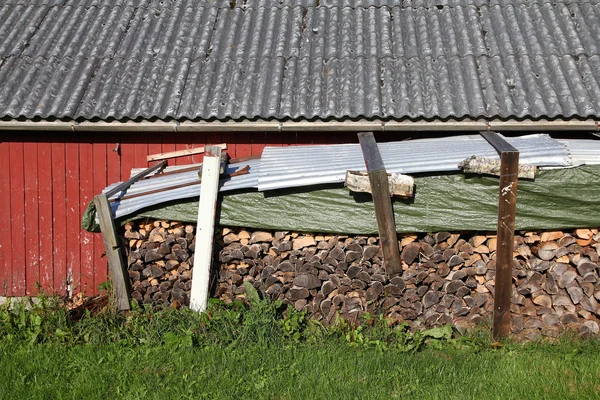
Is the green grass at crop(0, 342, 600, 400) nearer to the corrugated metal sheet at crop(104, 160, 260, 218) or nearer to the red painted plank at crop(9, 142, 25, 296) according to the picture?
the corrugated metal sheet at crop(104, 160, 260, 218)

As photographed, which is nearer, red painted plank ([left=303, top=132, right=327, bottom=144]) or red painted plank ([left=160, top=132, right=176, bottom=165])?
red painted plank ([left=303, top=132, right=327, bottom=144])

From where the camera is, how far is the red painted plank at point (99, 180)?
7523 millimetres

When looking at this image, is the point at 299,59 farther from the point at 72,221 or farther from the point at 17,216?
the point at 17,216

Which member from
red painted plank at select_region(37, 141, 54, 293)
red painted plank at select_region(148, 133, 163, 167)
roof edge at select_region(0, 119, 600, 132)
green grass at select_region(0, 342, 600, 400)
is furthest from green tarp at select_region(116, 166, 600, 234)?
red painted plank at select_region(37, 141, 54, 293)

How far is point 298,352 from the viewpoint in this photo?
5.39 meters

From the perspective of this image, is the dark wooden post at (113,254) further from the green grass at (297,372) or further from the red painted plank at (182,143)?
the red painted plank at (182,143)

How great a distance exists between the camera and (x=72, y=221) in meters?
7.59

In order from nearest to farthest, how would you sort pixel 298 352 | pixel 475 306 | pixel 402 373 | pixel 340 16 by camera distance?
pixel 402 373 < pixel 298 352 < pixel 475 306 < pixel 340 16

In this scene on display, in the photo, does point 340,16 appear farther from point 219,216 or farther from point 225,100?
point 219,216

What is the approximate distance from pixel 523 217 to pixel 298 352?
226cm

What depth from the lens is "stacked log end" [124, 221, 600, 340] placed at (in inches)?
221

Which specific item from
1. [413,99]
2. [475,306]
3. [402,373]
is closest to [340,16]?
[413,99]

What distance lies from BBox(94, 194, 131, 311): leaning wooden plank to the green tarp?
73 cm

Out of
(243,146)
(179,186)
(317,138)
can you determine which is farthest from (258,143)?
(179,186)
